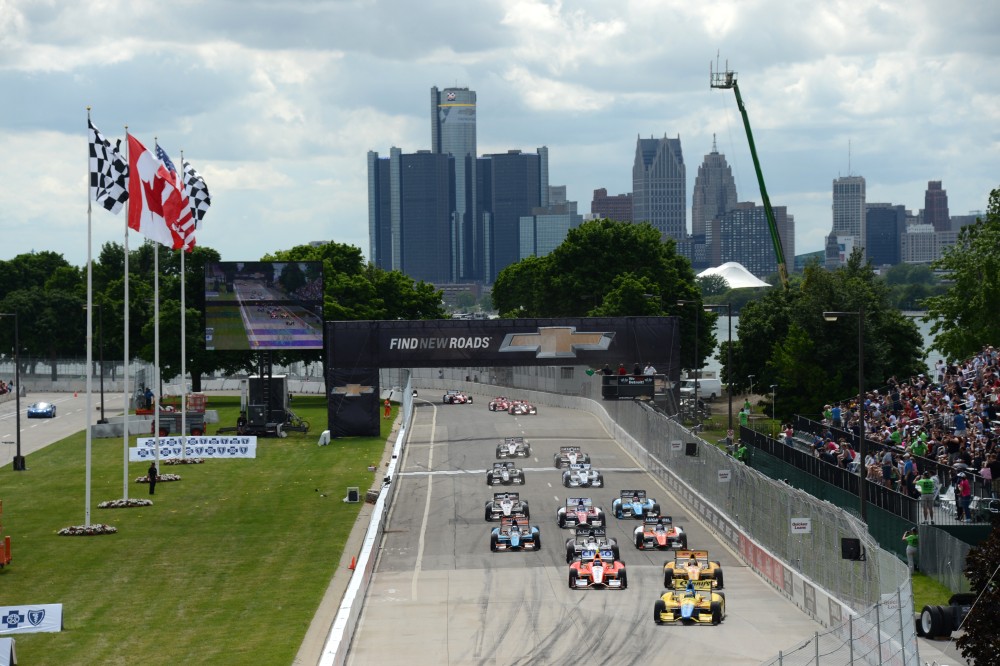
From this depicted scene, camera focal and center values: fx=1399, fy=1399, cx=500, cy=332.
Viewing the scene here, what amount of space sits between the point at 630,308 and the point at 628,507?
62372 millimetres

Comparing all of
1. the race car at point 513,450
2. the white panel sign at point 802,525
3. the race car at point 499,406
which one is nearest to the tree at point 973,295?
the race car at point 513,450

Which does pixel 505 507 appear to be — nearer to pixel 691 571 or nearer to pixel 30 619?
pixel 691 571

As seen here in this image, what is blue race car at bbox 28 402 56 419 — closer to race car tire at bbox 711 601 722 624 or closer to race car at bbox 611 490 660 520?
race car at bbox 611 490 660 520

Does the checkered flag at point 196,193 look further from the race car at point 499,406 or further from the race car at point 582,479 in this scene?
the race car at point 499,406

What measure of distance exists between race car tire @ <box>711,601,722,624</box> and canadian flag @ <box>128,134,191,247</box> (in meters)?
24.5

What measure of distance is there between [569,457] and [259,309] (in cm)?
2308

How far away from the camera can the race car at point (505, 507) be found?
4531 centimetres

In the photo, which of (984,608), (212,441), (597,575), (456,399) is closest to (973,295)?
(456,399)

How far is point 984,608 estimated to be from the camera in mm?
22688

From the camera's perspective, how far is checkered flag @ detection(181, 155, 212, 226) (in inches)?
2279

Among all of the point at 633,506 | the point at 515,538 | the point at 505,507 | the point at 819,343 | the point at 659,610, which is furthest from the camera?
the point at 819,343

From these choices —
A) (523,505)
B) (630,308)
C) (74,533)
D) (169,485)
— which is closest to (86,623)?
(74,533)

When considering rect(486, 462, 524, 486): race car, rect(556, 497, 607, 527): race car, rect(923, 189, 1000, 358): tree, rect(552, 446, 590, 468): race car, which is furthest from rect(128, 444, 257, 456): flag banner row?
rect(923, 189, 1000, 358): tree

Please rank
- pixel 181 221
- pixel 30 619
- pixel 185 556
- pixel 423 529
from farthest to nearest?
pixel 181 221, pixel 423 529, pixel 185 556, pixel 30 619
